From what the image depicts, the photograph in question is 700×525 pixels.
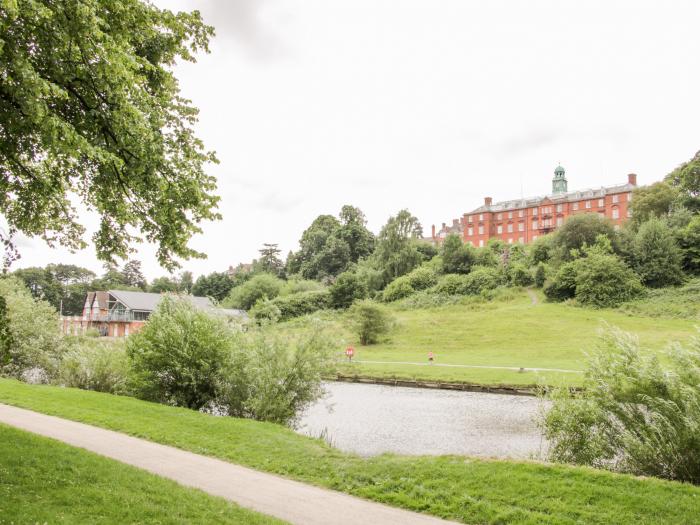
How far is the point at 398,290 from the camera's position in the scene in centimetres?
6988

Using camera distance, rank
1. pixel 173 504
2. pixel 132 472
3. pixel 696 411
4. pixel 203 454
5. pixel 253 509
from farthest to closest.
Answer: pixel 203 454 → pixel 696 411 → pixel 132 472 → pixel 253 509 → pixel 173 504

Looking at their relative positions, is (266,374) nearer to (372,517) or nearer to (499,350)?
(372,517)

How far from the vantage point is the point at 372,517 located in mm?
8102

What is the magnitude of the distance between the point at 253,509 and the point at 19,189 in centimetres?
759

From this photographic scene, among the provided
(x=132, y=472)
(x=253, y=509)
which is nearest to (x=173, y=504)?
(x=253, y=509)

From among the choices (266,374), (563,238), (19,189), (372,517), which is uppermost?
(563,238)

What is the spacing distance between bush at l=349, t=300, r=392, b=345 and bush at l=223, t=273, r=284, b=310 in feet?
119

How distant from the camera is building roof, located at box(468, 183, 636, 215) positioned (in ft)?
271

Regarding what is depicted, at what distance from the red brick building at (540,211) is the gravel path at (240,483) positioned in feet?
241

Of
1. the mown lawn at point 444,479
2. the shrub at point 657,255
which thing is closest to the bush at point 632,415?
the mown lawn at point 444,479

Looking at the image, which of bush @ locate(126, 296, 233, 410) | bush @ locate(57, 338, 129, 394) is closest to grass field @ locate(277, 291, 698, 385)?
bush @ locate(126, 296, 233, 410)

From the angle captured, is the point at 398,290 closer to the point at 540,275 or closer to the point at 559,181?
the point at 540,275

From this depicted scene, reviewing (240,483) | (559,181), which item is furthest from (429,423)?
(559,181)

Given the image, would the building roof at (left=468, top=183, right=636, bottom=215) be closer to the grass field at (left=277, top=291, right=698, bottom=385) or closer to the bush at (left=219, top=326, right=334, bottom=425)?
the grass field at (left=277, top=291, right=698, bottom=385)
